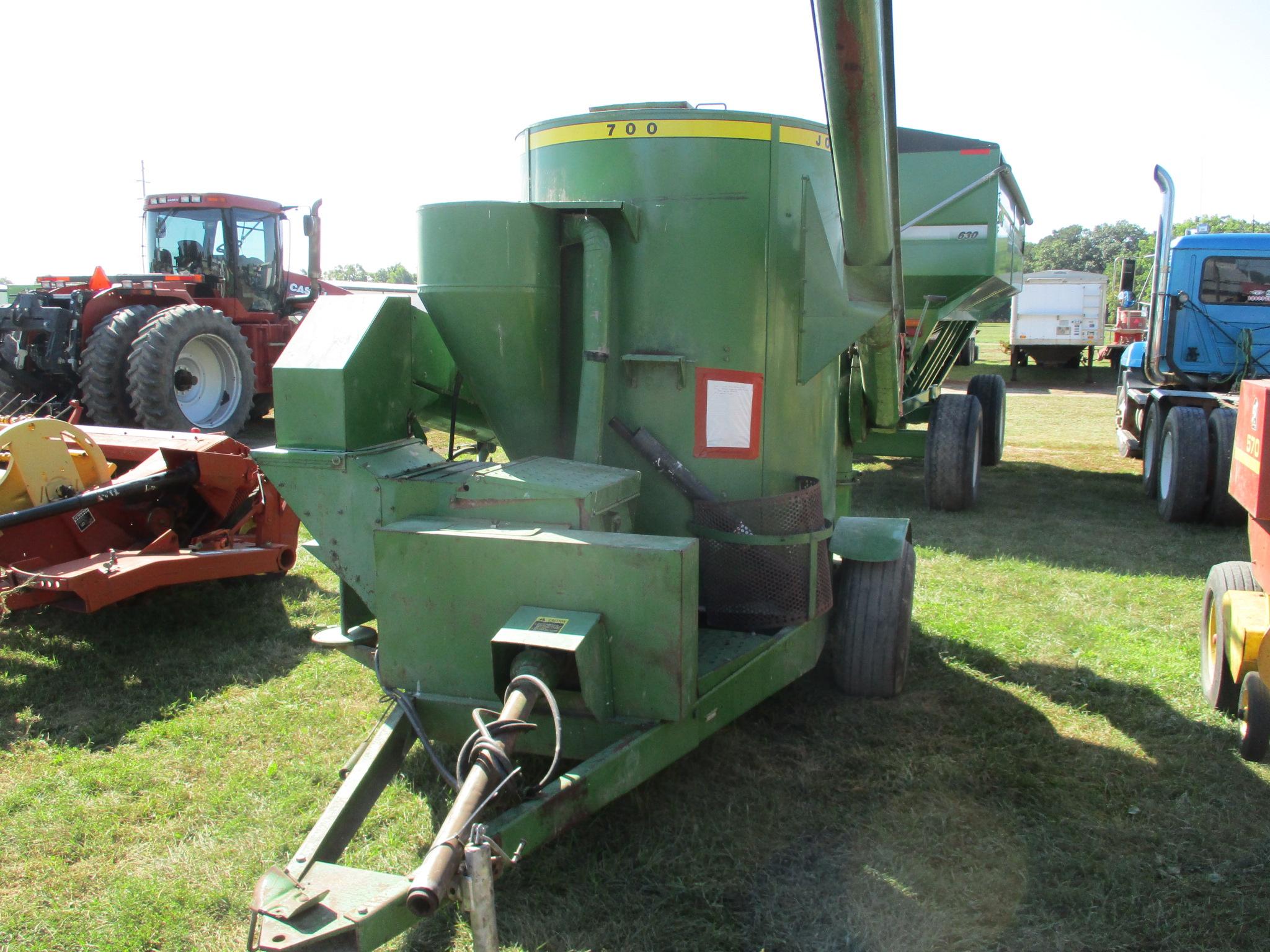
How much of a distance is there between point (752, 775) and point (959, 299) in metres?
5.39

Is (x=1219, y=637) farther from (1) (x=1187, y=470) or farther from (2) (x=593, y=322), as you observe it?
(1) (x=1187, y=470)

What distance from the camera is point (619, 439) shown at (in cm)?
358

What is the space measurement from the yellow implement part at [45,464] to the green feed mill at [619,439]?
70.3 inches

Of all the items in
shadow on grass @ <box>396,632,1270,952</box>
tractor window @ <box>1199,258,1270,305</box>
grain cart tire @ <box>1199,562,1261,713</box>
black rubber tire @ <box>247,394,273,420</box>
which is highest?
tractor window @ <box>1199,258,1270,305</box>

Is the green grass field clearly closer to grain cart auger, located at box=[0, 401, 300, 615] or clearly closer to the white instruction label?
grain cart auger, located at box=[0, 401, 300, 615]

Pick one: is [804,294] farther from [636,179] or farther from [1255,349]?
[1255,349]

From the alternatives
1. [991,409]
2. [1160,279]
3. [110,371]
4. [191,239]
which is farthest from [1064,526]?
[191,239]

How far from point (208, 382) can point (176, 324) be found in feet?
3.35

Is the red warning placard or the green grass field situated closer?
the green grass field

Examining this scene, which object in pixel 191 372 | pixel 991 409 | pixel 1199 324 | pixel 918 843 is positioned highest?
pixel 1199 324

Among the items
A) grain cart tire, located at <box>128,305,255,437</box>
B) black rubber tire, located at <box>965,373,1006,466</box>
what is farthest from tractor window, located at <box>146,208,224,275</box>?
black rubber tire, located at <box>965,373,1006,466</box>

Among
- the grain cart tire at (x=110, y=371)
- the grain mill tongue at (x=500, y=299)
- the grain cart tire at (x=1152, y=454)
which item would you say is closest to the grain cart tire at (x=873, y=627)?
the grain mill tongue at (x=500, y=299)

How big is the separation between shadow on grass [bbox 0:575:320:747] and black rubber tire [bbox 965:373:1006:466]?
23.3 ft

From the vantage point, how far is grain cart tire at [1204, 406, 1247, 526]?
294 inches
